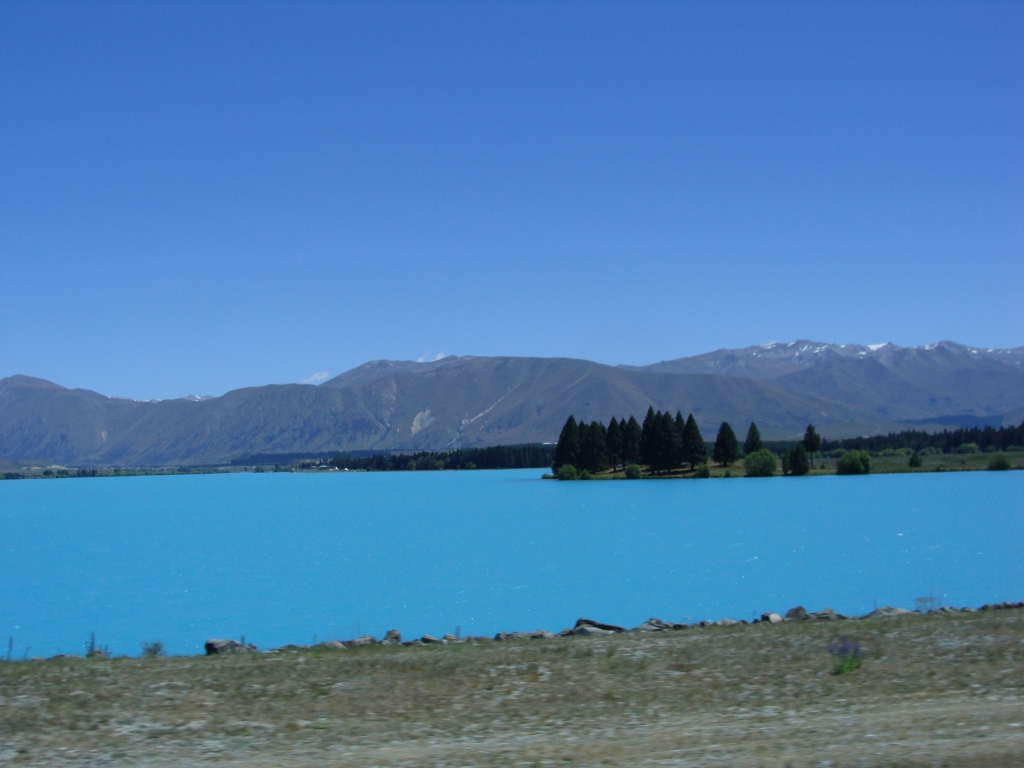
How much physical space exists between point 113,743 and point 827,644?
9.88 m

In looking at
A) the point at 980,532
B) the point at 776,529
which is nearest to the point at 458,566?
the point at 776,529

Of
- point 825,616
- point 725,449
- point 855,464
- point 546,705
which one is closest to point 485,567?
point 825,616

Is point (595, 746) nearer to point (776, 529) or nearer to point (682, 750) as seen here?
point (682, 750)

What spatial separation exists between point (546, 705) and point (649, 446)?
10428cm

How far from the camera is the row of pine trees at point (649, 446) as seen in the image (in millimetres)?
111312

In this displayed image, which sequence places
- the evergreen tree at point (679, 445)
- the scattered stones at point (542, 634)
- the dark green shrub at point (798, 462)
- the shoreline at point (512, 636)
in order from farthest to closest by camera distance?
→ 1. the dark green shrub at point (798, 462)
2. the evergreen tree at point (679, 445)
3. the scattered stones at point (542, 634)
4. the shoreline at point (512, 636)

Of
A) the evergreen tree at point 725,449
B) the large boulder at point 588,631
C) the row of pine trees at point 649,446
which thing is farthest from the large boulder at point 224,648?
the evergreen tree at point 725,449

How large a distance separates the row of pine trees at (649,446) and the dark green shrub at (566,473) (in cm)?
164

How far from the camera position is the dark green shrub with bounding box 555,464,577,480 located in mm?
116312

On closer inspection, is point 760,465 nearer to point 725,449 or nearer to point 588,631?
point 725,449

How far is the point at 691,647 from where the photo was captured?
535 inches

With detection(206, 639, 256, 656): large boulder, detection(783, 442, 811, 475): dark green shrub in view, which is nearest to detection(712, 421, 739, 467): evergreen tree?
detection(783, 442, 811, 475): dark green shrub

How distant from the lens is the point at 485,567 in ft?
117

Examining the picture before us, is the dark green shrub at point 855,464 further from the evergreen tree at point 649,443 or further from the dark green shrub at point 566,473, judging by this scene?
the dark green shrub at point 566,473
